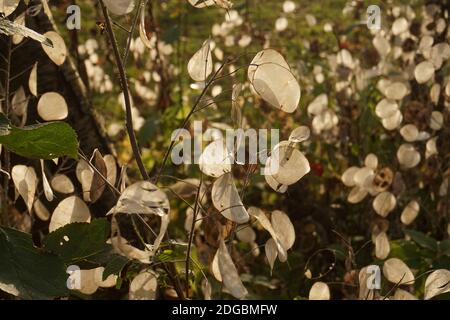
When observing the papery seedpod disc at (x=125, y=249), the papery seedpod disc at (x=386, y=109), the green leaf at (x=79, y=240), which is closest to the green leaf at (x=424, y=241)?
the papery seedpod disc at (x=386, y=109)

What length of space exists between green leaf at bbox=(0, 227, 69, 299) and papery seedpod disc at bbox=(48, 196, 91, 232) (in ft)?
0.46

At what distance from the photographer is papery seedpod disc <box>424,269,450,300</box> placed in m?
0.85

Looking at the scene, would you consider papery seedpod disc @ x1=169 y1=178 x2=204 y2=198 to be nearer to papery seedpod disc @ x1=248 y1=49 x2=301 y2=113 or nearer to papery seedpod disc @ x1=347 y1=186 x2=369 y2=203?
papery seedpod disc @ x1=248 y1=49 x2=301 y2=113

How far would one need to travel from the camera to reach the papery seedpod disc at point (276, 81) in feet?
2.49

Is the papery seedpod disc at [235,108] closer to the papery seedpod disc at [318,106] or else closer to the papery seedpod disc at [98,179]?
the papery seedpod disc at [98,179]

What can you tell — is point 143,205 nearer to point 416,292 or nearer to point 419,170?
point 416,292

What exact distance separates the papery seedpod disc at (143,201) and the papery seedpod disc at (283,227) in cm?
19

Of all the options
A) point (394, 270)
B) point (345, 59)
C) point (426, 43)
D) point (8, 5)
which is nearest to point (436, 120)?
point (426, 43)

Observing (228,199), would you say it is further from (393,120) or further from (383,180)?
(393,120)

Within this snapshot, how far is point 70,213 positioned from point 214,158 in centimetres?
20

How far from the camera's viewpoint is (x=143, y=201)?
63cm

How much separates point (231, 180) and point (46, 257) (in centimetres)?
18
